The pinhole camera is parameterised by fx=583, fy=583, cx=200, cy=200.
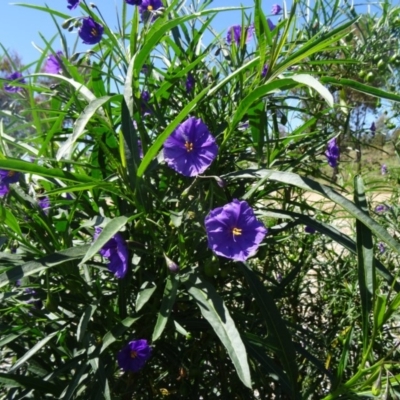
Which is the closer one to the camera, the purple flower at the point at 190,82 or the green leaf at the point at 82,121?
the green leaf at the point at 82,121

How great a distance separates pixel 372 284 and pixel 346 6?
96cm

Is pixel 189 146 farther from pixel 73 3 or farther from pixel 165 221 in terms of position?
pixel 73 3

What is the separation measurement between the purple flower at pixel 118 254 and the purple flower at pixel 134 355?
144 millimetres

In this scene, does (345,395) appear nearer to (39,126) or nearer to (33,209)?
(33,209)

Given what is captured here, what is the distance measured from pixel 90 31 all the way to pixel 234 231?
61cm

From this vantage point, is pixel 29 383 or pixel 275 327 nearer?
pixel 275 327

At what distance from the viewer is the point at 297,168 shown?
4.54 ft

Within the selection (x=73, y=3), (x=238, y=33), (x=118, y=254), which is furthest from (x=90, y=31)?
(x=118, y=254)

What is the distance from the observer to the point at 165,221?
3.91 feet

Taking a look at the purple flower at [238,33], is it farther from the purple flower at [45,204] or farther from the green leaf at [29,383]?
the green leaf at [29,383]

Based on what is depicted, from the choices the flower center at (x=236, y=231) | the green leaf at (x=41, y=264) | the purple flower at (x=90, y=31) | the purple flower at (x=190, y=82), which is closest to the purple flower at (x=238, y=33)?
the purple flower at (x=190, y=82)

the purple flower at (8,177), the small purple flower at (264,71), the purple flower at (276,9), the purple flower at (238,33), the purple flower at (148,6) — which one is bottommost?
the purple flower at (8,177)

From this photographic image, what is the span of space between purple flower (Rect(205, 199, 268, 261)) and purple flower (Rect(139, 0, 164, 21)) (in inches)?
19.6

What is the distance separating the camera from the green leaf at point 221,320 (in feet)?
2.96
